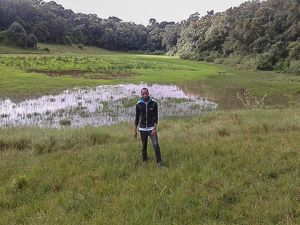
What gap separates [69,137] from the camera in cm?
1633

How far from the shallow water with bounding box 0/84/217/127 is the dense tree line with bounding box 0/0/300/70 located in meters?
37.4

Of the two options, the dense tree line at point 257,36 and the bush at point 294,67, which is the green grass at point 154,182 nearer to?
the bush at point 294,67

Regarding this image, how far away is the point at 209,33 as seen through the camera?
112438 millimetres

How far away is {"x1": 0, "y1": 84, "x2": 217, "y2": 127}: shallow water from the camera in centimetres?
2363

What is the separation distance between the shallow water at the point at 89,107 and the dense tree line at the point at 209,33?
1474 inches

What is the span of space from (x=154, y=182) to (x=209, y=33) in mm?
106808

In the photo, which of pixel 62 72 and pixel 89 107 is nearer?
pixel 89 107

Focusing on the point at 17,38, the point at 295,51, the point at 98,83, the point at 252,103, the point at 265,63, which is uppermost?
the point at 17,38

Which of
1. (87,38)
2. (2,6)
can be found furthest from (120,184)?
(87,38)

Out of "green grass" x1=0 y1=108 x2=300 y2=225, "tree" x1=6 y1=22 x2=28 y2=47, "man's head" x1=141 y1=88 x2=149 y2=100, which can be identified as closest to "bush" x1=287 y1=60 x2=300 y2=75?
"green grass" x1=0 y1=108 x2=300 y2=225

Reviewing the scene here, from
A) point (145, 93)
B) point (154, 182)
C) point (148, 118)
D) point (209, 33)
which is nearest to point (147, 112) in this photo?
point (148, 118)

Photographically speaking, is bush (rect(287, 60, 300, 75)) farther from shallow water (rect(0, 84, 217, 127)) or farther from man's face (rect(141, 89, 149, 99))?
man's face (rect(141, 89, 149, 99))

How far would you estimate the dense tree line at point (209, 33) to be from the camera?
74938 millimetres

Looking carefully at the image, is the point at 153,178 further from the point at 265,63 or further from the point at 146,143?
the point at 265,63
